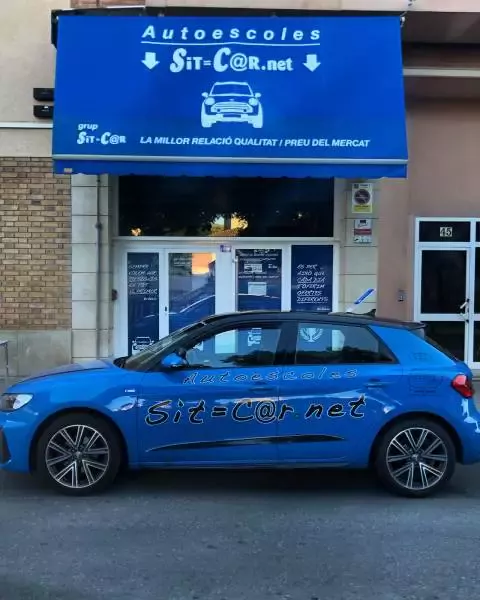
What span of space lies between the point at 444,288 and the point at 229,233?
3.60 m

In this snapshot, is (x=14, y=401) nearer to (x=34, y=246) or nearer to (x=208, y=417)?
(x=208, y=417)

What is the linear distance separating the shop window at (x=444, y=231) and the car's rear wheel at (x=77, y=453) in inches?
283

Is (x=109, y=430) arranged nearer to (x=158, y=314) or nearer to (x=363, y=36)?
(x=158, y=314)

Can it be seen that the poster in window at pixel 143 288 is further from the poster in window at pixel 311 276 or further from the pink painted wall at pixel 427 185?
the pink painted wall at pixel 427 185

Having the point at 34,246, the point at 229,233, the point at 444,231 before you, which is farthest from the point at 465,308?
the point at 34,246

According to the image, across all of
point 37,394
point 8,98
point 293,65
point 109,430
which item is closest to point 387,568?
point 109,430

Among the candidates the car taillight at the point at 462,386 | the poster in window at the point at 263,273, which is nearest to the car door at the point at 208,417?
the car taillight at the point at 462,386

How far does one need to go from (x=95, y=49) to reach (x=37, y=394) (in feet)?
17.3

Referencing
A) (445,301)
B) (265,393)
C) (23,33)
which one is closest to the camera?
(265,393)

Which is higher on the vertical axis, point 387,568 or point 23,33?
point 23,33

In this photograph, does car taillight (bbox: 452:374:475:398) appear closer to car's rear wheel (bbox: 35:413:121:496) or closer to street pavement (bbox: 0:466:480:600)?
street pavement (bbox: 0:466:480:600)

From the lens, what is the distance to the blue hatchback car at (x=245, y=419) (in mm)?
5406

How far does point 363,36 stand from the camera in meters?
9.00

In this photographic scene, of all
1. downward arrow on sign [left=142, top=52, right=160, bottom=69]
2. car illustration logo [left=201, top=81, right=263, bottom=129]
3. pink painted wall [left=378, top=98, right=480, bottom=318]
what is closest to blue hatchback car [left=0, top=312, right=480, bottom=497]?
car illustration logo [left=201, top=81, right=263, bottom=129]
